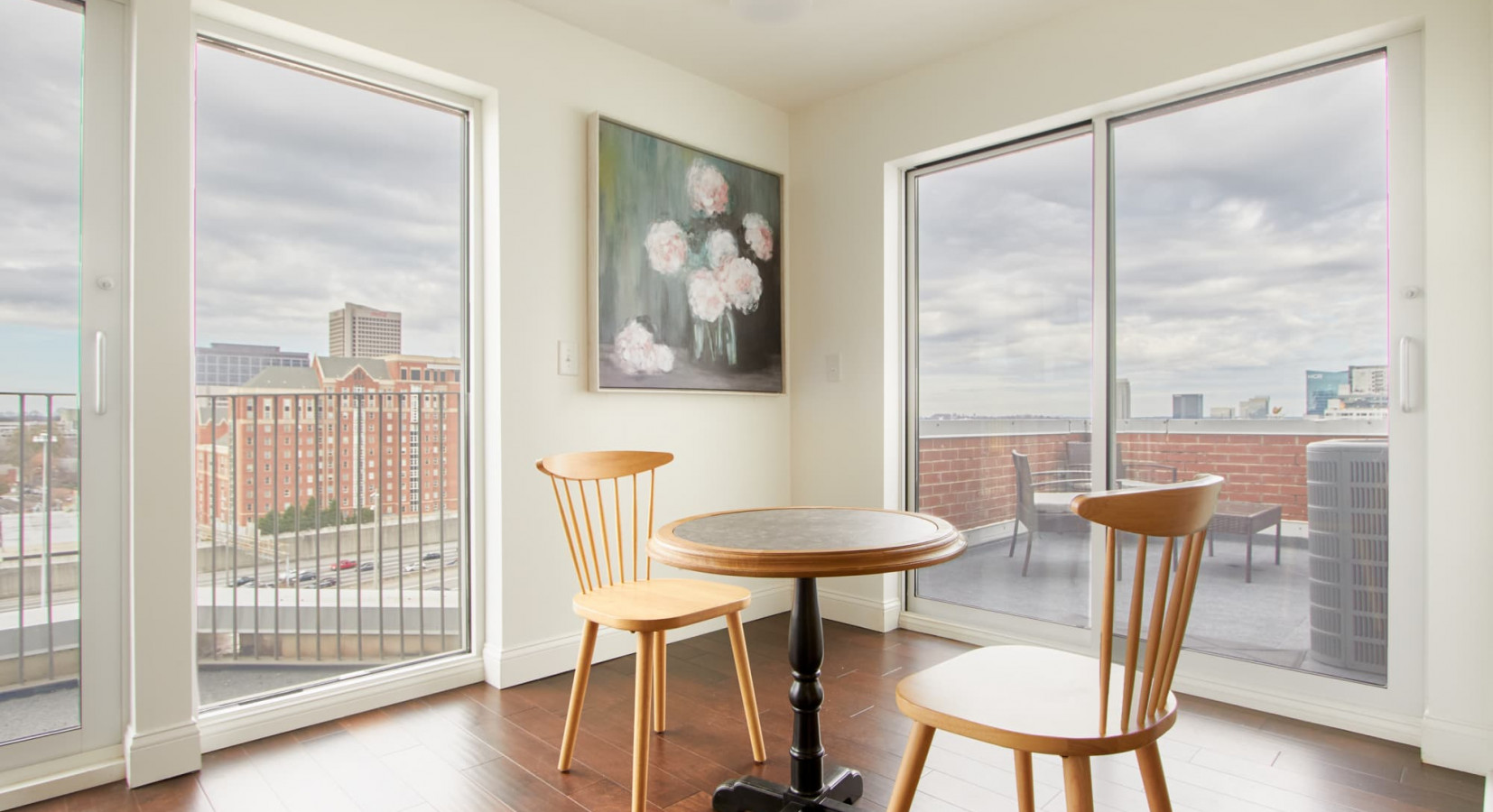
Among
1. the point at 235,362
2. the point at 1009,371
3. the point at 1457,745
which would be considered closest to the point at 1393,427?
the point at 1457,745

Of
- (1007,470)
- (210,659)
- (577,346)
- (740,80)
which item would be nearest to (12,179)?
(210,659)

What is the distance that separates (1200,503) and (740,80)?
113 inches

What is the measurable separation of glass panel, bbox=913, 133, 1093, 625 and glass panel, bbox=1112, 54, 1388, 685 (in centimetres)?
22

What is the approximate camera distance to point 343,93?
8.39 feet

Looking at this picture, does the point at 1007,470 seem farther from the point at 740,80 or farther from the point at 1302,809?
the point at 740,80

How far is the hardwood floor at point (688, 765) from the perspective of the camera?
1905 mm

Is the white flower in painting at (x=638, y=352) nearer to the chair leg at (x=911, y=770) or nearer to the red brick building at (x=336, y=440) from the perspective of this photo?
the red brick building at (x=336, y=440)

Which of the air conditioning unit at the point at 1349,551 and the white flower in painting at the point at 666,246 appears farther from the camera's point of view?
the white flower in painting at the point at 666,246

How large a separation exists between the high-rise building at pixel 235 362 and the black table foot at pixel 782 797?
6.06 ft

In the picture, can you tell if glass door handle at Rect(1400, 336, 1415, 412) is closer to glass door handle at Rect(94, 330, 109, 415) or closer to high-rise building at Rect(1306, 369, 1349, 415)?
high-rise building at Rect(1306, 369, 1349, 415)

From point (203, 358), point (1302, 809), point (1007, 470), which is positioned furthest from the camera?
point (1007, 470)

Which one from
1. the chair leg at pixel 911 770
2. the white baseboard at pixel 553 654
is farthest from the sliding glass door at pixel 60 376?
the chair leg at pixel 911 770

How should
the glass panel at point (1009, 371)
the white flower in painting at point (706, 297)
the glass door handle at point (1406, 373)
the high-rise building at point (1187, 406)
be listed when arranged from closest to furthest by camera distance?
the glass door handle at point (1406, 373) → the high-rise building at point (1187, 406) → the glass panel at point (1009, 371) → the white flower in painting at point (706, 297)

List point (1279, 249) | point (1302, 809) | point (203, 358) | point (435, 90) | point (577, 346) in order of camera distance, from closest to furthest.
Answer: point (1302, 809) → point (203, 358) → point (1279, 249) → point (435, 90) → point (577, 346)
